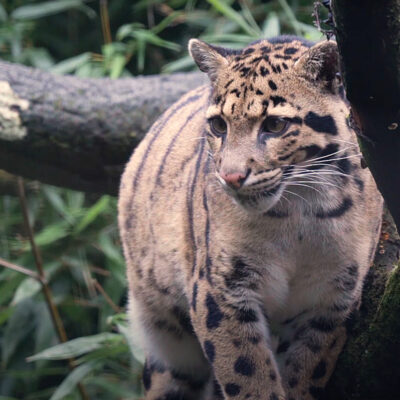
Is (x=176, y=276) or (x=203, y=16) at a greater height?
(x=203, y=16)

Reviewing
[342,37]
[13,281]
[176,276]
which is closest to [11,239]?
[13,281]

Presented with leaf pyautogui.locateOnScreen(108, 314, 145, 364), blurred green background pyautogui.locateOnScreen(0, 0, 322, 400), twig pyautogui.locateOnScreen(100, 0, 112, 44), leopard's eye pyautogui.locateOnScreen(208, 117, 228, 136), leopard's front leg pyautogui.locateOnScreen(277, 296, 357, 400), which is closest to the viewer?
leopard's eye pyautogui.locateOnScreen(208, 117, 228, 136)

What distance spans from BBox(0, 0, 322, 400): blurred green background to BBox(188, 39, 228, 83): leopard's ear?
2.23 metres

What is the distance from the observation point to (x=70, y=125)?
541 centimetres

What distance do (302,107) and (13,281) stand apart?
337 cm

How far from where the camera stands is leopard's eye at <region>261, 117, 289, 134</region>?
309 cm

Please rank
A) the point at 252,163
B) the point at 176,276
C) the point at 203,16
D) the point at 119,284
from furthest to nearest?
the point at 203,16
the point at 119,284
the point at 176,276
the point at 252,163

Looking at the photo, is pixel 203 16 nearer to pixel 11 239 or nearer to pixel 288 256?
pixel 11 239

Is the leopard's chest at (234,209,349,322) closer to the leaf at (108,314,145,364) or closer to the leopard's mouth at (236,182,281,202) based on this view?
the leopard's mouth at (236,182,281,202)

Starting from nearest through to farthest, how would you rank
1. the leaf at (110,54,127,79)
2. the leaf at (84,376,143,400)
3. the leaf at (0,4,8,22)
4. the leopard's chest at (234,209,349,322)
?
the leopard's chest at (234,209,349,322) → the leaf at (84,376,143,400) → the leaf at (110,54,127,79) → the leaf at (0,4,8,22)

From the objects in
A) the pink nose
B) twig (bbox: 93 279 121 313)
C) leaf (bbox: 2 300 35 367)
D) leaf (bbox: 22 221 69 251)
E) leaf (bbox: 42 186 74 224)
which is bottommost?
leaf (bbox: 2 300 35 367)

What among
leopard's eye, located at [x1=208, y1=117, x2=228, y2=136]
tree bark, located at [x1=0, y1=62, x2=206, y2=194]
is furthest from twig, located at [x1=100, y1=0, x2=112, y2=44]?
leopard's eye, located at [x1=208, y1=117, x2=228, y2=136]

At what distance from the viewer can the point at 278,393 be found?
3418mm

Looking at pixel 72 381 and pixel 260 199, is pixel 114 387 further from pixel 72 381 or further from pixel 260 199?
pixel 260 199
